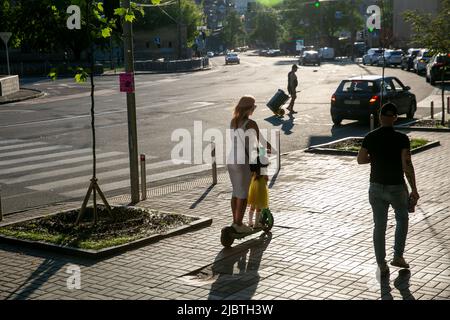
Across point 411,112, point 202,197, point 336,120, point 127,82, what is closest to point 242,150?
point 127,82

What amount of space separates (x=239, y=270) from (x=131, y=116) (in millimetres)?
4285

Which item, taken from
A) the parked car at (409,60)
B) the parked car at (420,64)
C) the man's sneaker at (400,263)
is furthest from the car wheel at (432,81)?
the man's sneaker at (400,263)

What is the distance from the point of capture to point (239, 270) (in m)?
7.97

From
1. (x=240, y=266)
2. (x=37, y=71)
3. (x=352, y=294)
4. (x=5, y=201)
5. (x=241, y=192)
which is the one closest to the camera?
(x=352, y=294)

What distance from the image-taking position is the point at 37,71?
6209 centimetres

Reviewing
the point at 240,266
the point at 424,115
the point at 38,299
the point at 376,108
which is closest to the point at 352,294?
the point at 240,266

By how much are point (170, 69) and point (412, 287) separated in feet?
201

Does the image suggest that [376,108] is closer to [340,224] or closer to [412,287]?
[340,224]

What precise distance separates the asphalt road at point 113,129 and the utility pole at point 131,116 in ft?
5.20

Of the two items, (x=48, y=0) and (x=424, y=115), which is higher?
(x=48, y=0)

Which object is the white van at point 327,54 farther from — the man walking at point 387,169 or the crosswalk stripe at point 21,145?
the man walking at point 387,169

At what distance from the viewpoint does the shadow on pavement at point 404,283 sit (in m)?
6.95

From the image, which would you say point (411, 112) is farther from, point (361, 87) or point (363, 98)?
point (363, 98)

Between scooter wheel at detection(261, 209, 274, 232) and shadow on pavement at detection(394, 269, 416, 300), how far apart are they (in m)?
2.23
